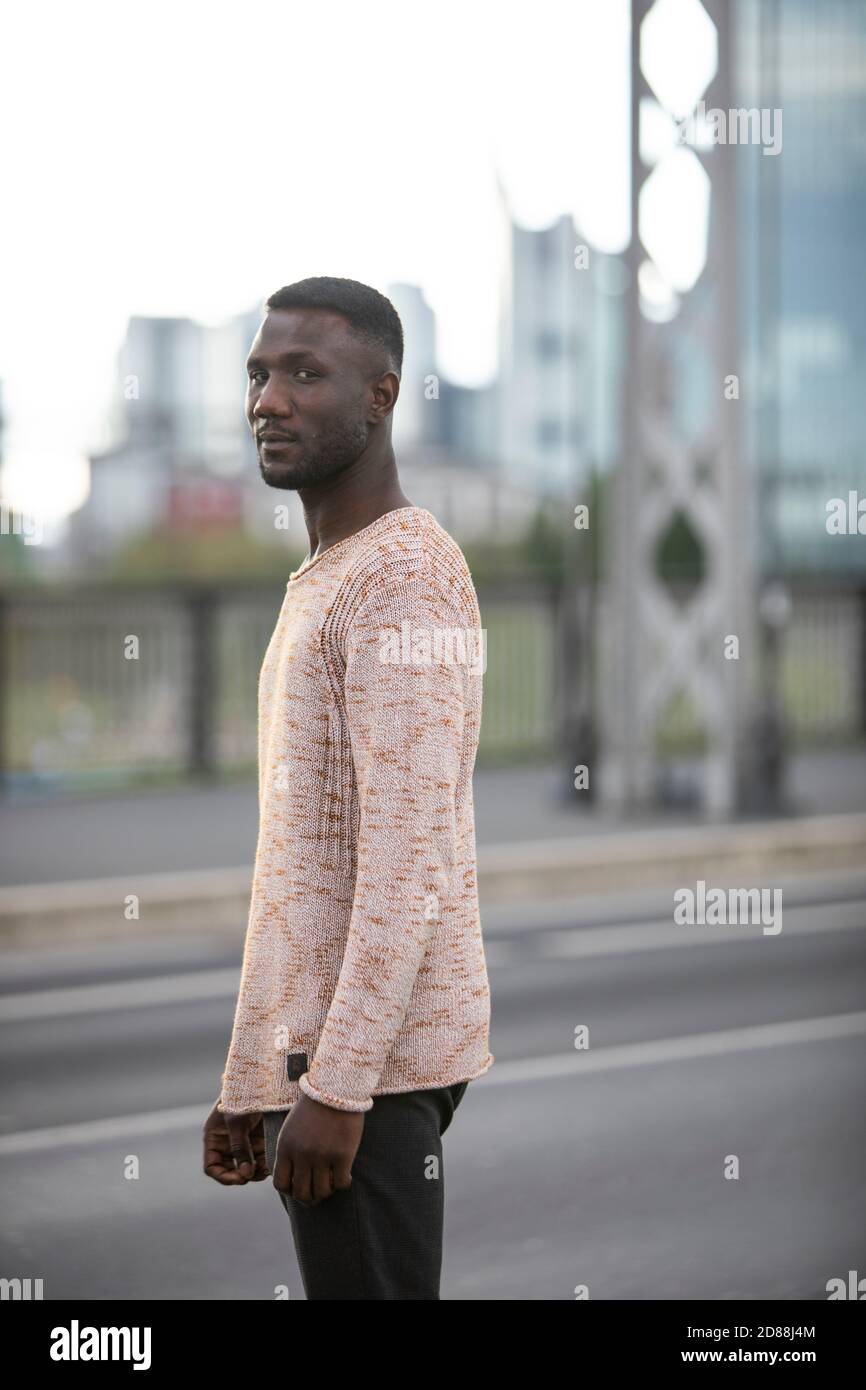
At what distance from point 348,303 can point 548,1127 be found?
391 cm

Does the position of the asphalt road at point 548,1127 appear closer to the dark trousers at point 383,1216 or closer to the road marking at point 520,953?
the road marking at point 520,953

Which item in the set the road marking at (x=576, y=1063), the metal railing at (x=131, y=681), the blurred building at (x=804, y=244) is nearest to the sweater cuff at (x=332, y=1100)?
the road marking at (x=576, y=1063)

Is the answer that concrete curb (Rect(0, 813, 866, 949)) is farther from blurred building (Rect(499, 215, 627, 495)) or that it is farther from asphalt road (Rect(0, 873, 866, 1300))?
blurred building (Rect(499, 215, 627, 495))

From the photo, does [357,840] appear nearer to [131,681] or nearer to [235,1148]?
[235,1148]

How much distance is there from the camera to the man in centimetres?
219

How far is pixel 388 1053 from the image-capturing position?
2268mm

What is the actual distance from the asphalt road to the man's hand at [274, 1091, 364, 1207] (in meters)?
2.21

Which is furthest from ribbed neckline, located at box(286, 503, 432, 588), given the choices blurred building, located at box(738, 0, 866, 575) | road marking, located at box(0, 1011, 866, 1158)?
blurred building, located at box(738, 0, 866, 575)

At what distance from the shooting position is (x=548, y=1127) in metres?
5.70

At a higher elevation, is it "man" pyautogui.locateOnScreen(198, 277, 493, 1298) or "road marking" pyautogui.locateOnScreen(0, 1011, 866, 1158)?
"man" pyautogui.locateOnScreen(198, 277, 493, 1298)

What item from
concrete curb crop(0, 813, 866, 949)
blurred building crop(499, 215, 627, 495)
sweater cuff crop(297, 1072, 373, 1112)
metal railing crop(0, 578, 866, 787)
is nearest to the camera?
sweater cuff crop(297, 1072, 373, 1112)

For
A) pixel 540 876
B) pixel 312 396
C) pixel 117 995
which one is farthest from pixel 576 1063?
pixel 312 396

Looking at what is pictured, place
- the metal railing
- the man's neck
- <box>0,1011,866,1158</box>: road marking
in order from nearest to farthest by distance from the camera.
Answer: the man's neck < <box>0,1011,866,1158</box>: road marking < the metal railing
